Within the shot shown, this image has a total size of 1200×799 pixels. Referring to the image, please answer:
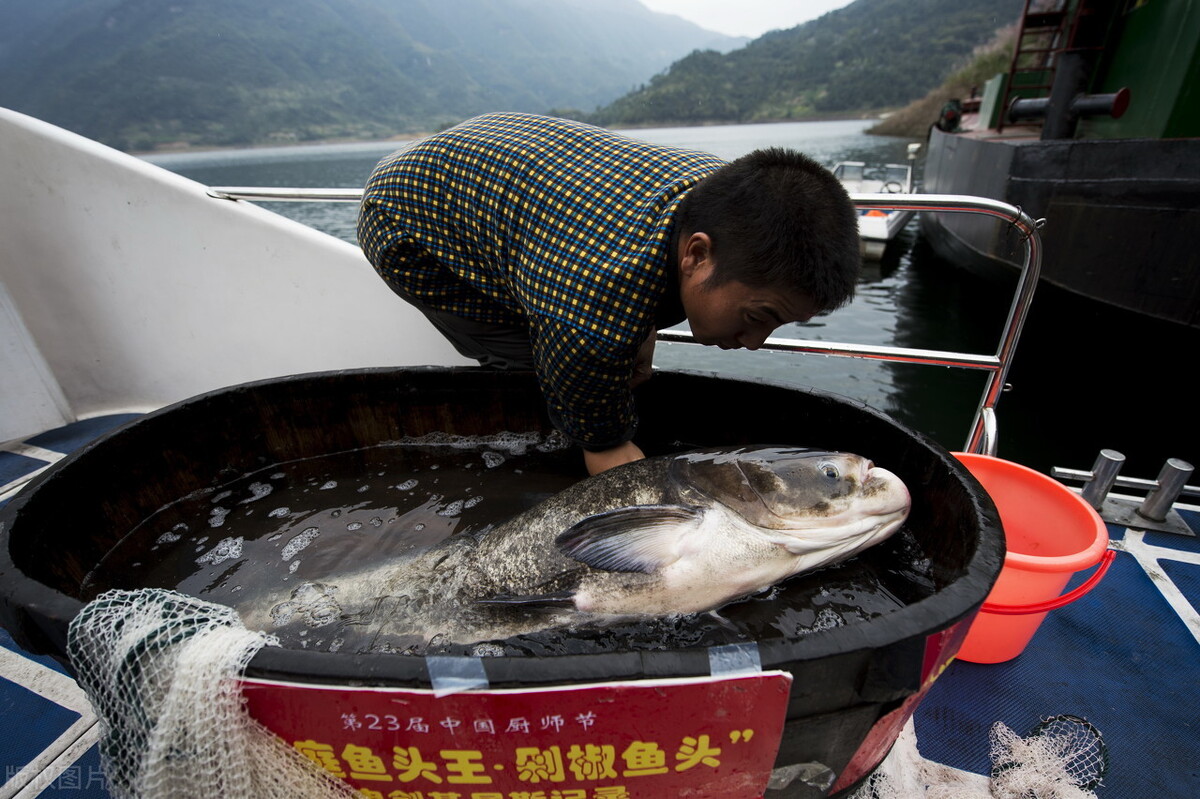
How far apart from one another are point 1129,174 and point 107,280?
10.4m

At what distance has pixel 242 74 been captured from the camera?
10975cm

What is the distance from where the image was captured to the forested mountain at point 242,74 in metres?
87.9

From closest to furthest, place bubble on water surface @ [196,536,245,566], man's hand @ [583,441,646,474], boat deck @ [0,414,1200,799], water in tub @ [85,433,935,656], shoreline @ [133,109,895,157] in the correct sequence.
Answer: boat deck @ [0,414,1200,799], water in tub @ [85,433,935,656], man's hand @ [583,441,646,474], bubble on water surface @ [196,536,245,566], shoreline @ [133,109,895,157]

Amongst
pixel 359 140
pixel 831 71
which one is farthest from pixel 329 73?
pixel 831 71

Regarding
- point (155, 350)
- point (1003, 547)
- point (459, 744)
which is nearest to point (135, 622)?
point (459, 744)

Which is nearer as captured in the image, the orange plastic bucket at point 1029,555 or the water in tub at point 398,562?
the orange plastic bucket at point 1029,555

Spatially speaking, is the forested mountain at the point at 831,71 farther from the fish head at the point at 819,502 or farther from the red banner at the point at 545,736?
the red banner at the point at 545,736

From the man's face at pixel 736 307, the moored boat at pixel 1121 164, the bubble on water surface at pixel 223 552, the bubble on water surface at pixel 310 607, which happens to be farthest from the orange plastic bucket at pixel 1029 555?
the moored boat at pixel 1121 164

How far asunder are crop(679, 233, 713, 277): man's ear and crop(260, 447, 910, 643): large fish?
741 mm

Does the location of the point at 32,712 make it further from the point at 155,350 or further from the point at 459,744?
the point at 155,350

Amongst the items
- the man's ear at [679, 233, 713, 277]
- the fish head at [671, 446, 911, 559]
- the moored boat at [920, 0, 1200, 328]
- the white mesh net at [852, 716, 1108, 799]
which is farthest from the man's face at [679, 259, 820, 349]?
the moored boat at [920, 0, 1200, 328]

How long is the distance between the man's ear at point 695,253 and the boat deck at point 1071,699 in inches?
67.4

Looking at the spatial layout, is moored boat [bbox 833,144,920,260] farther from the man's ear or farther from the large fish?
the man's ear

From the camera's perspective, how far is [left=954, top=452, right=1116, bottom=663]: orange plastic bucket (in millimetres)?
1728
